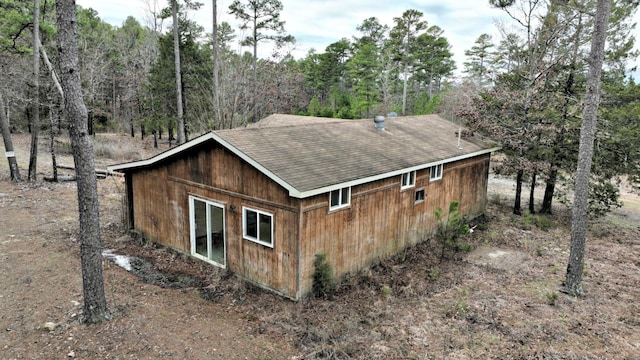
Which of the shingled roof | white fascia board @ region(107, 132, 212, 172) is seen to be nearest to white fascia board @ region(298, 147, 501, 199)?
the shingled roof

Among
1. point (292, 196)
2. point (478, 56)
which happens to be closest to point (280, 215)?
point (292, 196)

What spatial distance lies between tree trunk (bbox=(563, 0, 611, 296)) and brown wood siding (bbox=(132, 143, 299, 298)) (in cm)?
659

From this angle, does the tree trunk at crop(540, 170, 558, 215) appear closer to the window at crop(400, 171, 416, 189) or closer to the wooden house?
the wooden house

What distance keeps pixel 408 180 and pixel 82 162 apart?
8.05 m

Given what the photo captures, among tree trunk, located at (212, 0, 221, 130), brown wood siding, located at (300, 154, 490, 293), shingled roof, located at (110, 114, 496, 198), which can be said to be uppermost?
tree trunk, located at (212, 0, 221, 130)

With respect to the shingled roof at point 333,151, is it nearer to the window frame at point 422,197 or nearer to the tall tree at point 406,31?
the window frame at point 422,197

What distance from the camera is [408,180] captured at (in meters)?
11.4

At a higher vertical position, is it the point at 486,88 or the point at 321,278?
the point at 486,88

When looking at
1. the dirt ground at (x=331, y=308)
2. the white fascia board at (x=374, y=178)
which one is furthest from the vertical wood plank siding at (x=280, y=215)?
the dirt ground at (x=331, y=308)

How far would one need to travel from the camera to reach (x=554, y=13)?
14711 mm

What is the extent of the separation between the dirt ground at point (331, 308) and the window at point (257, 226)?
3.71 feet

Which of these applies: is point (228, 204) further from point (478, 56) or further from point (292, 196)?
point (478, 56)

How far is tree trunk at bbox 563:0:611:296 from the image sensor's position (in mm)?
8500

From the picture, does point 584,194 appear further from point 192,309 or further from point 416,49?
point 416,49
